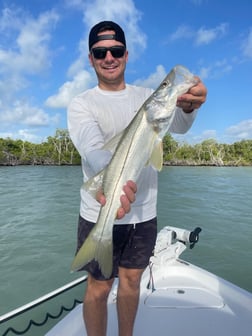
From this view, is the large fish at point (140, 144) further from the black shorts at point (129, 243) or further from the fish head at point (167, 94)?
the black shorts at point (129, 243)

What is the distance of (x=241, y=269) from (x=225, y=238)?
9.00ft

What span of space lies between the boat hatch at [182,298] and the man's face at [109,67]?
2108mm

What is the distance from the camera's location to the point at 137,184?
2.12 meters

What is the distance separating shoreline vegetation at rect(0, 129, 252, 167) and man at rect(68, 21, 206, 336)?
2463 inches

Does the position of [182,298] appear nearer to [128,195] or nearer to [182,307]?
[182,307]

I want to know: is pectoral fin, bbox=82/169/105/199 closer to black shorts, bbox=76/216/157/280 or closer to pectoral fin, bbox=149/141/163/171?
pectoral fin, bbox=149/141/163/171

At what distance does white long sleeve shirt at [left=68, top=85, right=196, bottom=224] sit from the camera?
1.99 m

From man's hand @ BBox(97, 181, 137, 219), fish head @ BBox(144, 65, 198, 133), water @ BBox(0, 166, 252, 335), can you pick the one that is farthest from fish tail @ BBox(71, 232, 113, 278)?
water @ BBox(0, 166, 252, 335)

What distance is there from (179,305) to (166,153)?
75311mm

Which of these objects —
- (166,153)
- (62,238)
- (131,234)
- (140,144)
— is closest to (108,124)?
(140,144)

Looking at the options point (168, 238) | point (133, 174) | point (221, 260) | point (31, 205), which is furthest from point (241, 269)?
point (31, 205)

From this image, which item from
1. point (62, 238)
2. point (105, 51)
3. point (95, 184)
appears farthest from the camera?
point (62, 238)

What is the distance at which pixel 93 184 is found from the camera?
1705mm

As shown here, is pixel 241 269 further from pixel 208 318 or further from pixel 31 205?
pixel 31 205
